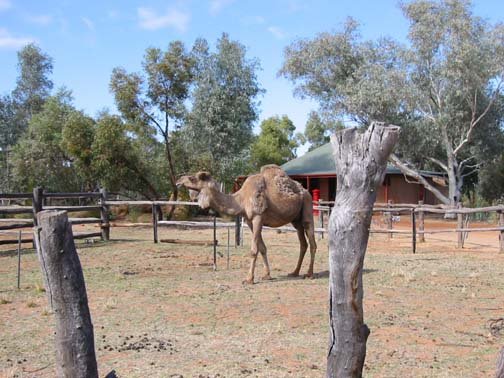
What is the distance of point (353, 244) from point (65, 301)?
1.87m

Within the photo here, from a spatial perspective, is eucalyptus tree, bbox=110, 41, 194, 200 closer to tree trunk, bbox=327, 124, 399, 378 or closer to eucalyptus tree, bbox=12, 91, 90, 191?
eucalyptus tree, bbox=12, 91, 90, 191

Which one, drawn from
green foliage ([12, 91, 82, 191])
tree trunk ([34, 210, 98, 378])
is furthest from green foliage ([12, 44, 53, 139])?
tree trunk ([34, 210, 98, 378])

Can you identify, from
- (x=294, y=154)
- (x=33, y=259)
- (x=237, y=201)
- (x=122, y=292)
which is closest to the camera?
(x=122, y=292)

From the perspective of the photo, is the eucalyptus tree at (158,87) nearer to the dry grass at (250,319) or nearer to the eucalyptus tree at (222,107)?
the eucalyptus tree at (222,107)

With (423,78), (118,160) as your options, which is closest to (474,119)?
(423,78)

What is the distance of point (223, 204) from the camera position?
1055 centimetres

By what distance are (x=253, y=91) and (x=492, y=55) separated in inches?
462

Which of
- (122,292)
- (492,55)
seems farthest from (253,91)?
(122,292)

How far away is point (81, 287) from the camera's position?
3.66 m

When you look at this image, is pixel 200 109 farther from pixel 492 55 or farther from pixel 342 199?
pixel 342 199

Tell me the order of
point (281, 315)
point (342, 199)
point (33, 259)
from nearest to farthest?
point (342, 199), point (281, 315), point (33, 259)

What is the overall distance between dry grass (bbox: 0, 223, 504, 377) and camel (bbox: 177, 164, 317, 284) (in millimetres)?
1071

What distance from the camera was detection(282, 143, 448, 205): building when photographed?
32.1 meters

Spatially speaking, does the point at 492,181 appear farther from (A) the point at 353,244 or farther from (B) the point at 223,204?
(A) the point at 353,244
